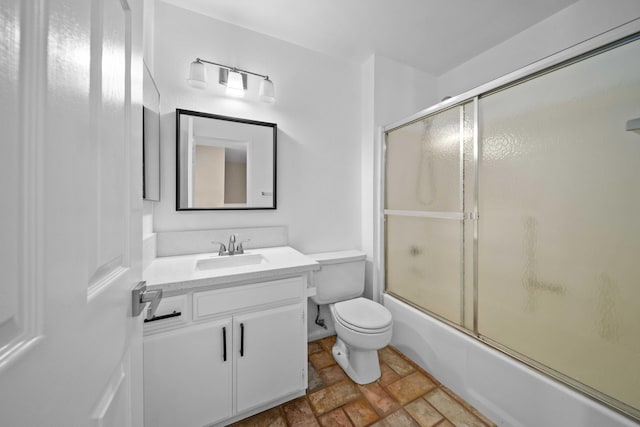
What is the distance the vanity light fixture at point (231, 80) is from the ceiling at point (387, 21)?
1.23ft

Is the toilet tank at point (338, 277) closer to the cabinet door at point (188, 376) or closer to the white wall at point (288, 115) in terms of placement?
the white wall at point (288, 115)

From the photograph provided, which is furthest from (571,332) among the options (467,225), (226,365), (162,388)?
(162,388)

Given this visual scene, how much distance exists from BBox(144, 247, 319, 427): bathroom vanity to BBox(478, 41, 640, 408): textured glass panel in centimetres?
112

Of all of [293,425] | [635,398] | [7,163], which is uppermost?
[7,163]

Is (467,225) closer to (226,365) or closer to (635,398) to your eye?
(635,398)

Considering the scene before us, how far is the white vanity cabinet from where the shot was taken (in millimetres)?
1133

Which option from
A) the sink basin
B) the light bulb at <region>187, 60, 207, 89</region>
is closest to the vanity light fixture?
the light bulb at <region>187, 60, 207, 89</region>

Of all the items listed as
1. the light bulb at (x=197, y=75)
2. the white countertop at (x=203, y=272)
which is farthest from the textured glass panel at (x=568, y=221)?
the light bulb at (x=197, y=75)

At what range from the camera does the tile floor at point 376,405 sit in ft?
4.34

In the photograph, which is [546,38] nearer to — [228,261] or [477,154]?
[477,154]

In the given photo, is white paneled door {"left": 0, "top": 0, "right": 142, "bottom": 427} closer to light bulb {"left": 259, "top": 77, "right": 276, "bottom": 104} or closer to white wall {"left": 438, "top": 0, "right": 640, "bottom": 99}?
light bulb {"left": 259, "top": 77, "right": 276, "bottom": 104}

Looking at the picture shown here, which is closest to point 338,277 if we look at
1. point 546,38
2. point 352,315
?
point 352,315

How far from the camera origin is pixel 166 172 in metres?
1.62

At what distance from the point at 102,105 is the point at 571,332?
1839 mm
